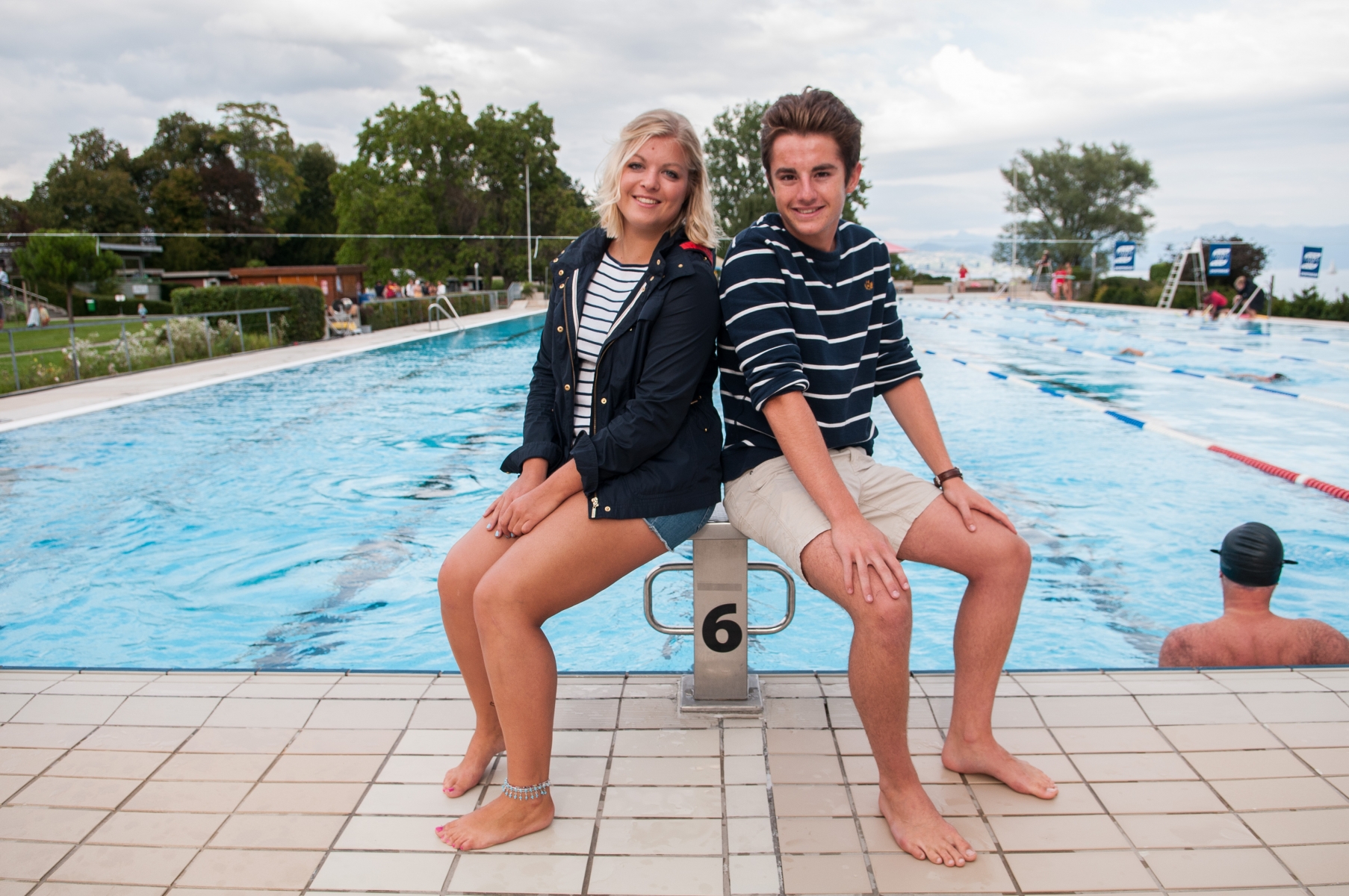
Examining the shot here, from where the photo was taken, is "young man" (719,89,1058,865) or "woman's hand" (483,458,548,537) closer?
"young man" (719,89,1058,865)

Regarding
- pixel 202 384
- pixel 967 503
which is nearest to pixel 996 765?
pixel 967 503

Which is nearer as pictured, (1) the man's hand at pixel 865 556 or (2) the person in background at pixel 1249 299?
(1) the man's hand at pixel 865 556

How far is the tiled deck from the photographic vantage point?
165 cm

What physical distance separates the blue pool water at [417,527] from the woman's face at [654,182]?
2439 mm

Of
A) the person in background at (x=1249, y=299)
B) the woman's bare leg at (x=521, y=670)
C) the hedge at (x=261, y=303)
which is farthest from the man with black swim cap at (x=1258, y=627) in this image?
the person in background at (x=1249, y=299)

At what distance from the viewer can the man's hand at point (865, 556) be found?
5.67ft

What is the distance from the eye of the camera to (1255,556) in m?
2.64

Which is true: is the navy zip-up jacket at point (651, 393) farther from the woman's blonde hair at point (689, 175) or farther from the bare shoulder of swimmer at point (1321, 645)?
the bare shoulder of swimmer at point (1321, 645)

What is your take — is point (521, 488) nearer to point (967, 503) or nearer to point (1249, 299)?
point (967, 503)

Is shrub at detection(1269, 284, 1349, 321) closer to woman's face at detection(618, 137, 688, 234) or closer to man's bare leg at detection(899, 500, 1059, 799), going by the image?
man's bare leg at detection(899, 500, 1059, 799)

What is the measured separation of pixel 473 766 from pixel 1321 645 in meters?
2.67

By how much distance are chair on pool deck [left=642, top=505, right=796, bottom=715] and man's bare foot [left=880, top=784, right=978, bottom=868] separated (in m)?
0.55

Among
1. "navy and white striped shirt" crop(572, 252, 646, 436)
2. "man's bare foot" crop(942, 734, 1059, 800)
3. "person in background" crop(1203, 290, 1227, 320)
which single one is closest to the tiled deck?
"man's bare foot" crop(942, 734, 1059, 800)

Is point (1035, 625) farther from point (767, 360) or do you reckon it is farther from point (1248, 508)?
point (767, 360)
